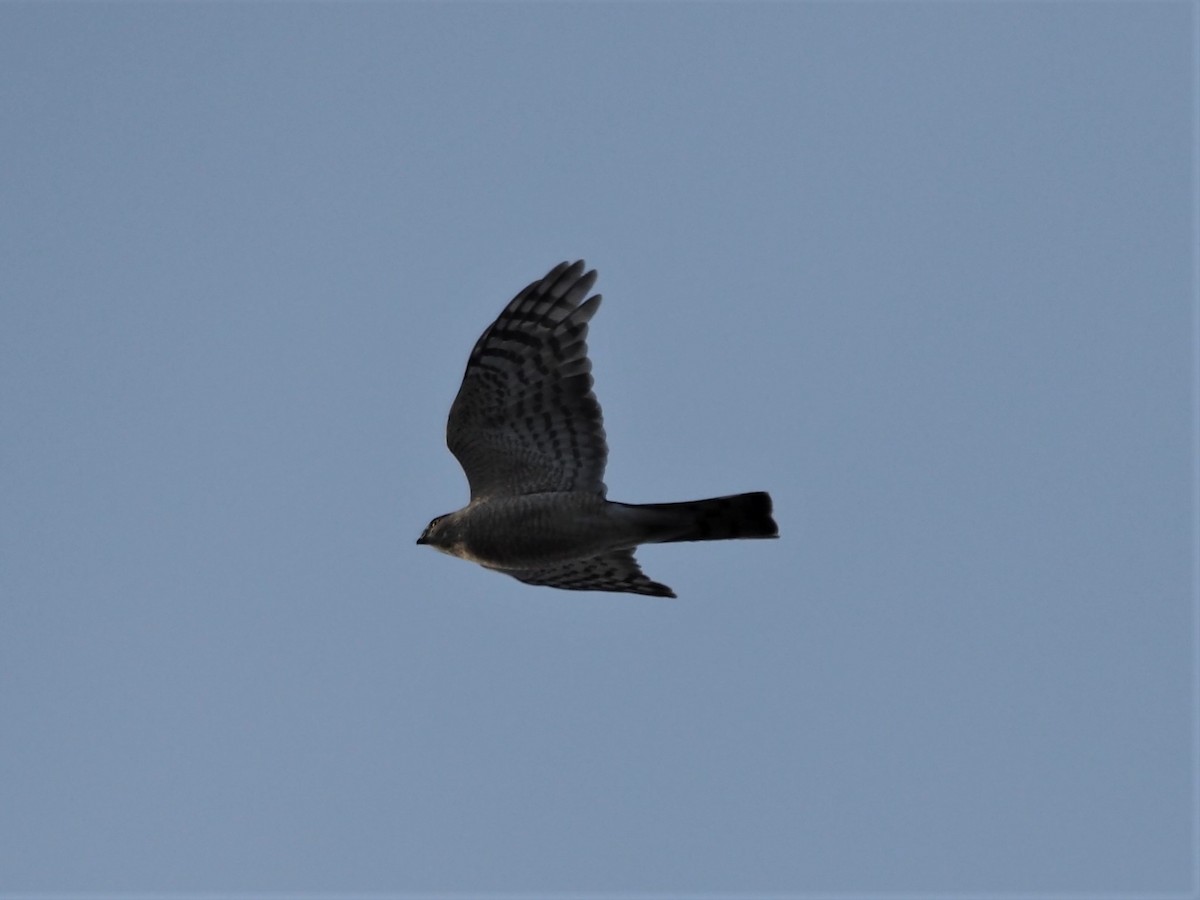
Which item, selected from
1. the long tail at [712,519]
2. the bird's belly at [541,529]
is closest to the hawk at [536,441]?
the bird's belly at [541,529]

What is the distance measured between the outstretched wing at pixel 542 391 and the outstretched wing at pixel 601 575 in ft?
2.79

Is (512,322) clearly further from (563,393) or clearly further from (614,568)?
(614,568)

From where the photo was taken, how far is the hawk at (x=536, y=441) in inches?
486

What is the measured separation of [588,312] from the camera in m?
12.6

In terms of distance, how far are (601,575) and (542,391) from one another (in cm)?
173

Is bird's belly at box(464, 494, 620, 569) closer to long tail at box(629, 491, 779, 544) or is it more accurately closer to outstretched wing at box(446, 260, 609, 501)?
outstretched wing at box(446, 260, 609, 501)

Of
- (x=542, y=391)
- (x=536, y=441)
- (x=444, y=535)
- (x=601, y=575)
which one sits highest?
(x=542, y=391)

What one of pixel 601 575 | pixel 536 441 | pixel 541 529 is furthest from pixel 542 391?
pixel 601 575

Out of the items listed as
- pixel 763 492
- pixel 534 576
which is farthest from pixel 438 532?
pixel 763 492

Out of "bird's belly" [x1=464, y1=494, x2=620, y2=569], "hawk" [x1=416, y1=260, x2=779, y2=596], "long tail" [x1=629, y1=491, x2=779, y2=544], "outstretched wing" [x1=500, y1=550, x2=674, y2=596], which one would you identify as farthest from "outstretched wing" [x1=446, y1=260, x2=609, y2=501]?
"outstretched wing" [x1=500, y1=550, x2=674, y2=596]

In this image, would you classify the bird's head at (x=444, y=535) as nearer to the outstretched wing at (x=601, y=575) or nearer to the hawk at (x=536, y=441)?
the hawk at (x=536, y=441)

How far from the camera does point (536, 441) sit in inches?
497

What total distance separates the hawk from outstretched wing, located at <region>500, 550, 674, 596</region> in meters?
0.19

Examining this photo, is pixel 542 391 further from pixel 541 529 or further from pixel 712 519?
pixel 712 519
